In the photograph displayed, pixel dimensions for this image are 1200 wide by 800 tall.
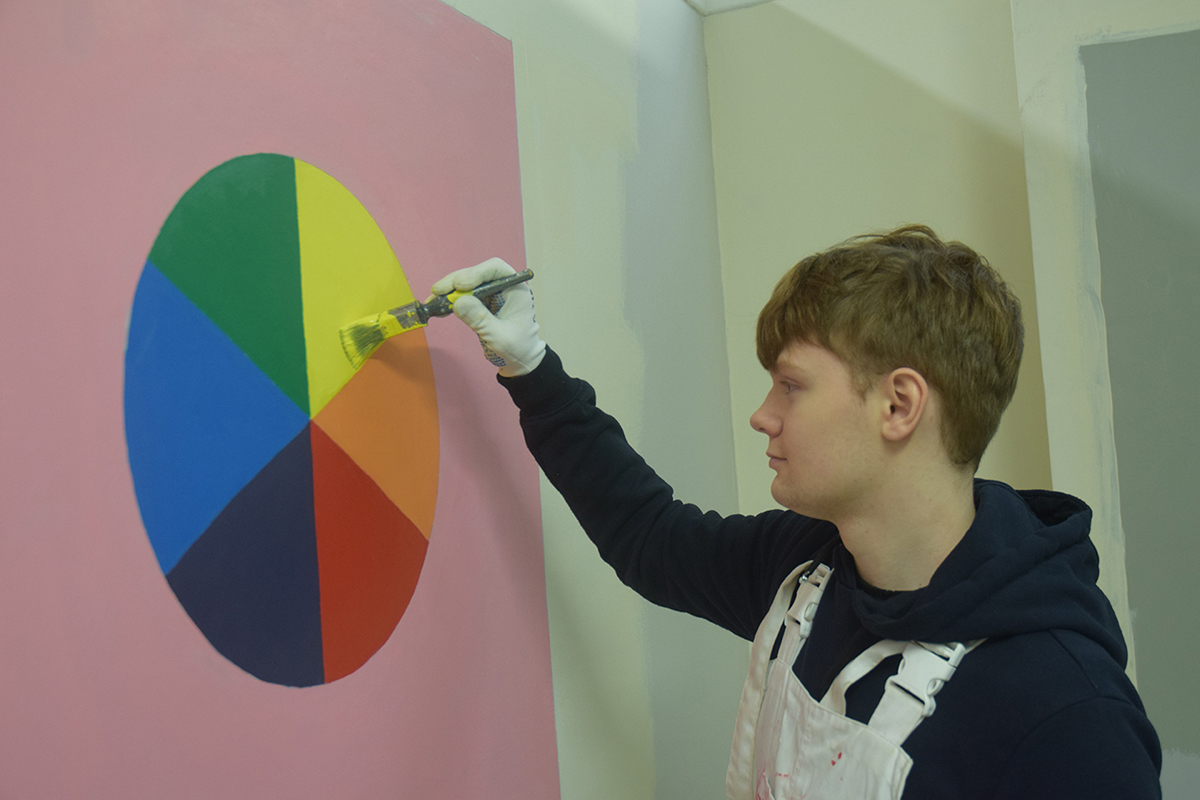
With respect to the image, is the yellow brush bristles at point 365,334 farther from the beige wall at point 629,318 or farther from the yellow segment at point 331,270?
the beige wall at point 629,318

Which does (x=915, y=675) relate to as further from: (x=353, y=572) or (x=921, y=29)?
(x=921, y=29)

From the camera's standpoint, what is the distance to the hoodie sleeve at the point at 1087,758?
816 mm

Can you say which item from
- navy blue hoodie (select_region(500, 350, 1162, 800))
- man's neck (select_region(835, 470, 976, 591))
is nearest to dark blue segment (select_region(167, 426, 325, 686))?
navy blue hoodie (select_region(500, 350, 1162, 800))

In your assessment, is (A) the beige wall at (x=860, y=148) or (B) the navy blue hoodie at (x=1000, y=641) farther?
(A) the beige wall at (x=860, y=148)

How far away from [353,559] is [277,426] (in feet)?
0.56

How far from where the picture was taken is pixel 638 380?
1704mm

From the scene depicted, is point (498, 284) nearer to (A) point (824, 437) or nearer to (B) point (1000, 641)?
(A) point (824, 437)

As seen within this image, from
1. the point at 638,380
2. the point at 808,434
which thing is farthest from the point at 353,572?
the point at 638,380

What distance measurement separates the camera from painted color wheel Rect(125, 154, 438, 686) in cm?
81

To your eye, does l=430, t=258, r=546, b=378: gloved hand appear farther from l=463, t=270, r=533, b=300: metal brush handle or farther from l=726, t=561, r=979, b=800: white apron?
l=726, t=561, r=979, b=800: white apron

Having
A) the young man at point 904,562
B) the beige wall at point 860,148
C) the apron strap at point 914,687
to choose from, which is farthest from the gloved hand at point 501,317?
the beige wall at point 860,148

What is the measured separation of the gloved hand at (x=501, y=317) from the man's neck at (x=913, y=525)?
425 mm

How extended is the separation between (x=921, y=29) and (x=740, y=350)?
78 centimetres

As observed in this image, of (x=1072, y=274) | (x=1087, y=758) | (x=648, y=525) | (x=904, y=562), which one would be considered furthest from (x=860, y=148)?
(x=1087, y=758)
